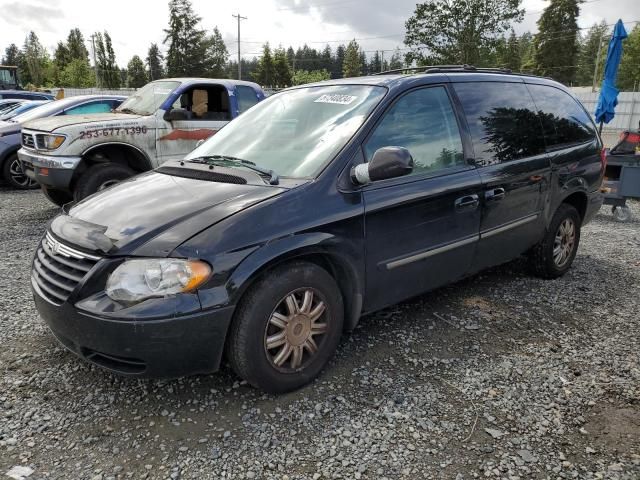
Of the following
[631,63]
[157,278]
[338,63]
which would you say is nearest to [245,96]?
[157,278]

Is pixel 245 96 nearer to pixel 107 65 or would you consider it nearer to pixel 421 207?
pixel 421 207

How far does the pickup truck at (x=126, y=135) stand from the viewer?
6523mm

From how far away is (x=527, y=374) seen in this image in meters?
3.05

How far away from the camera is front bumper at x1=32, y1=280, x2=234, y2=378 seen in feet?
7.61

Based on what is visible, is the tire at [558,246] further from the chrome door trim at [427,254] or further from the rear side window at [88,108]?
the rear side window at [88,108]

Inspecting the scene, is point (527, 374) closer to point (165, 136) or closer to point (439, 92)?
point (439, 92)

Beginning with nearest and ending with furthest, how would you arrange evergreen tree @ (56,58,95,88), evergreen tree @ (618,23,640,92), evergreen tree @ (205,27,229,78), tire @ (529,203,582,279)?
tire @ (529,203,582,279) → evergreen tree @ (618,23,640,92) → evergreen tree @ (56,58,95,88) → evergreen tree @ (205,27,229,78)

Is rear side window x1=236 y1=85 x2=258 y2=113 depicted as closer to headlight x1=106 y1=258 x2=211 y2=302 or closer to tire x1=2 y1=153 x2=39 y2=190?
tire x1=2 y1=153 x2=39 y2=190

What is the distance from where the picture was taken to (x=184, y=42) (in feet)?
222

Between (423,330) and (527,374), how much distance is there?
769mm

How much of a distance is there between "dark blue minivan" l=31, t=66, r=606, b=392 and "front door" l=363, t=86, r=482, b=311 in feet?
0.03

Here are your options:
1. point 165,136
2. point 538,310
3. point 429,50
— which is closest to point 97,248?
point 538,310

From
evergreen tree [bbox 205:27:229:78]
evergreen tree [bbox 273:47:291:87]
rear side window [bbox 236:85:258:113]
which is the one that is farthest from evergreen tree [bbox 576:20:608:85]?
rear side window [bbox 236:85:258:113]

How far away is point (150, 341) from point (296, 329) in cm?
77
